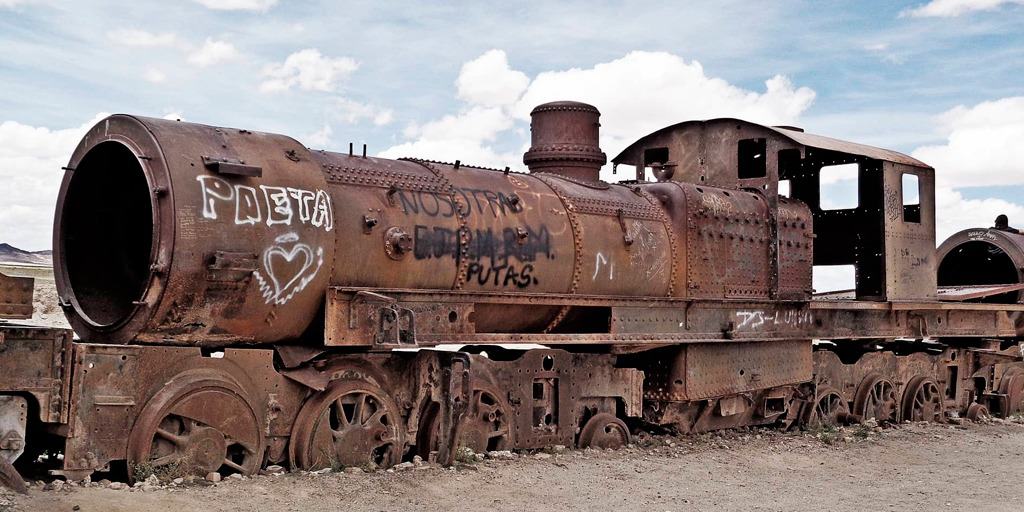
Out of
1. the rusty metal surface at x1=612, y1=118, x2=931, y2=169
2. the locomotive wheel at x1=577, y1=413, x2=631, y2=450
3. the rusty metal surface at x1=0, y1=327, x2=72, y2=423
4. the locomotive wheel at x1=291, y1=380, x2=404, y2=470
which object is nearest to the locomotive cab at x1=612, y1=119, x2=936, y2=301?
the rusty metal surface at x1=612, y1=118, x2=931, y2=169

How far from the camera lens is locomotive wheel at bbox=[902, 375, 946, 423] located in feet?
48.0

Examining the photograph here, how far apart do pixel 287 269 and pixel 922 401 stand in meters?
10.5

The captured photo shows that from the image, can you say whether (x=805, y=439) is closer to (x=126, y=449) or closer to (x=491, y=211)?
(x=491, y=211)

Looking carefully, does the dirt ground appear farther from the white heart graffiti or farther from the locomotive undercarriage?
the white heart graffiti

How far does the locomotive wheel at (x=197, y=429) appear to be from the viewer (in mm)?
7445

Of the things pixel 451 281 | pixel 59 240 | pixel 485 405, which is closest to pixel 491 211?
pixel 451 281

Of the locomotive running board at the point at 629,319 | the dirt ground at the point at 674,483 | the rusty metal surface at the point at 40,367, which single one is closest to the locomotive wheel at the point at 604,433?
the dirt ground at the point at 674,483

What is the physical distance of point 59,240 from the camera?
28.7 feet

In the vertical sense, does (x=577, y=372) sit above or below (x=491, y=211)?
below

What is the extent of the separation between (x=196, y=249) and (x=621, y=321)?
15.0 ft

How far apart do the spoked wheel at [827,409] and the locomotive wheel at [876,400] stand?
1.02 feet

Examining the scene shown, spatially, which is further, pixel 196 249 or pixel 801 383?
pixel 801 383

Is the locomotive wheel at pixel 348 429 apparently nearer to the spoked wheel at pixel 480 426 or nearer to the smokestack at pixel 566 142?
the spoked wheel at pixel 480 426

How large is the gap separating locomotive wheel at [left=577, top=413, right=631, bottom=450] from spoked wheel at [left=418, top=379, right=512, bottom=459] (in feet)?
3.47
